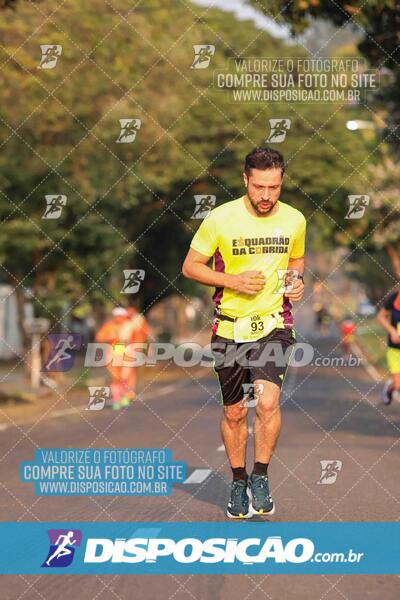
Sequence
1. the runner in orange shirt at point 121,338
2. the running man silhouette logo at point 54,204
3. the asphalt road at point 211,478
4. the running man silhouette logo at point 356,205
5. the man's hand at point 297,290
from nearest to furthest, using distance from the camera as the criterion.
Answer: the asphalt road at point 211,478
the man's hand at point 297,290
the running man silhouette logo at point 356,205
the runner in orange shirt at point 121,338
the running man silhouette logo at point 54,204

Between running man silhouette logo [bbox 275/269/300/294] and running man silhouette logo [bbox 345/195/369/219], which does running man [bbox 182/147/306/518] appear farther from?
running man silhouette logo [bbox 345/195/369/219]

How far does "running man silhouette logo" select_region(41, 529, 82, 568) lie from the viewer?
7.50 metres

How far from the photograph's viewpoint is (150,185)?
38.8m

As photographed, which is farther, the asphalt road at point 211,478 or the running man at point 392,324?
the running man at point 392,324

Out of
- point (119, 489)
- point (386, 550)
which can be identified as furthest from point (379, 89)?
point (386, 550)

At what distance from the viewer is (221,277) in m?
8.84

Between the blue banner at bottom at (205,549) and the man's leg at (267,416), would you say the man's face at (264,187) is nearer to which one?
the man's leg at (267,416)

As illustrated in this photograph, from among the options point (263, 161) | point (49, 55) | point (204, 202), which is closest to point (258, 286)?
point (263, 161)

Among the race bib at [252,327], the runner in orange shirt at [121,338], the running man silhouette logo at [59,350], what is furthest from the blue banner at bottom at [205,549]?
the running man silhouette logo at [59,350]

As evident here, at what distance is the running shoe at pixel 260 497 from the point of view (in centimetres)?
889

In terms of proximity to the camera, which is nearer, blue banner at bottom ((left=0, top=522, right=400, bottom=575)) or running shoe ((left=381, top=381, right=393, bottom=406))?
blue banner at bottom ((left=0, top=522, right=400, bottom=575))

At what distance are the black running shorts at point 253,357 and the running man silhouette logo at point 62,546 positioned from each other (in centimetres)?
144

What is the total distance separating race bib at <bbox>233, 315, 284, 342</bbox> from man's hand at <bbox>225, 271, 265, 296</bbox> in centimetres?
26

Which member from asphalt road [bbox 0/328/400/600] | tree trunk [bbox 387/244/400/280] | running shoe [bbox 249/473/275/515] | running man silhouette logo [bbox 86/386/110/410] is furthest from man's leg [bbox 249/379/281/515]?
tree trunk [bbox 387/244/400/280]
